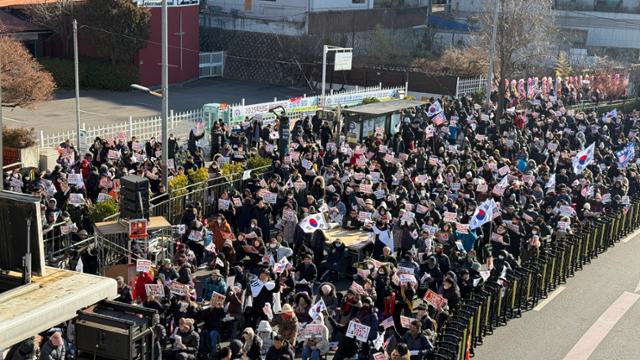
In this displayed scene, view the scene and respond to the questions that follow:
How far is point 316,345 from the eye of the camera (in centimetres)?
1255

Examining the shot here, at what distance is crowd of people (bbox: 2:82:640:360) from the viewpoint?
12969 mm

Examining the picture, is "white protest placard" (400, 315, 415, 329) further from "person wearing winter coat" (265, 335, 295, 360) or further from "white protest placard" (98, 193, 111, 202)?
"white protest placard" (98, 193, 111, 202)

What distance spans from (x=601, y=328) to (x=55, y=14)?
103ft

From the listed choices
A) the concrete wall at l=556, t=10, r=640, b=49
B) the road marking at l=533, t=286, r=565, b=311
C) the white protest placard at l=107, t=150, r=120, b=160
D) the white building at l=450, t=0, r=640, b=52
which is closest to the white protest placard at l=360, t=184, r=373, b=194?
the road marking at l=533, t=286, r=565, b=311

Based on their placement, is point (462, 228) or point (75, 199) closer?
point (462, 228)

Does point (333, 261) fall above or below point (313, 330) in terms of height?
below

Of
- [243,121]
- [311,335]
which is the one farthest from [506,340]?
[243,121]

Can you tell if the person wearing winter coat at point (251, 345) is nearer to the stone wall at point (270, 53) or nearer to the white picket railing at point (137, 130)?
the white picket railing at point (137, 130)

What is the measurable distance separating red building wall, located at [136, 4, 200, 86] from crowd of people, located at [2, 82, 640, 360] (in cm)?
1660

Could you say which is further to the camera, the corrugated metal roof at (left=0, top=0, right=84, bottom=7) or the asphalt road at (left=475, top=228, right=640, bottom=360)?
the corrugated metal roof at (left=0, top=0, right=84, bottom=7)

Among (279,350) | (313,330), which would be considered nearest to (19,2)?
(313,330)

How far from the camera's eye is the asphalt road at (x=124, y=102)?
33.4m

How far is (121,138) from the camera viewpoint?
76.2 ft

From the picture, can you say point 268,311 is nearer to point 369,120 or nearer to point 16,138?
point 16,138
